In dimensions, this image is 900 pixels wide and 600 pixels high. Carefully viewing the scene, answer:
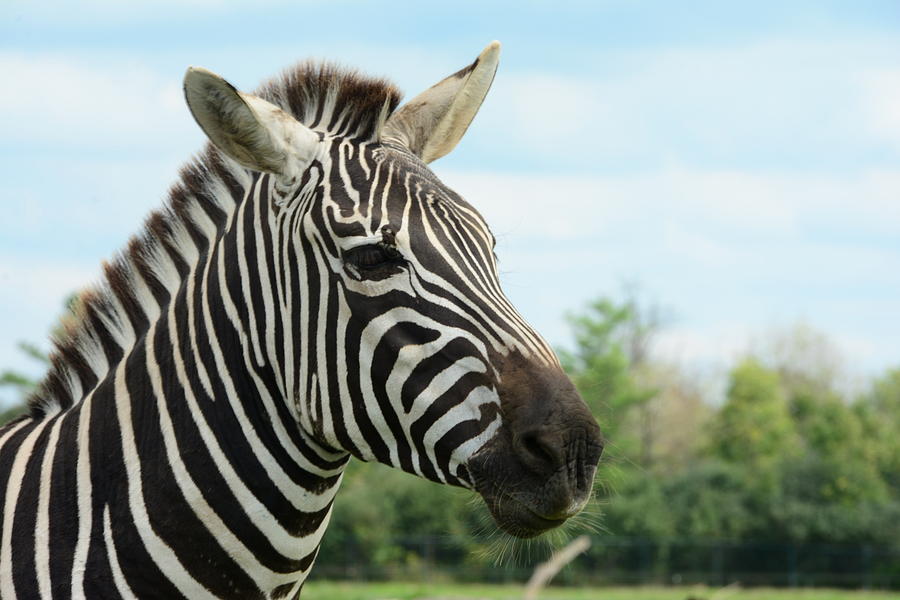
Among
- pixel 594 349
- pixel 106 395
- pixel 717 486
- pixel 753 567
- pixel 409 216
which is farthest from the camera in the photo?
pixel 594 349

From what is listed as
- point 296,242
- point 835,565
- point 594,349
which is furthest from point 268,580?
point 594,349

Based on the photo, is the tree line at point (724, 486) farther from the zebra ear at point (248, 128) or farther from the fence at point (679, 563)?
the zebra ear at point (248, 128)

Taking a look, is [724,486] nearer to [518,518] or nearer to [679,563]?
[679,563]

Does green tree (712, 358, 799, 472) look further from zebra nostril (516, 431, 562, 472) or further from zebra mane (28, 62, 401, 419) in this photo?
zebra nostril (516, 431, 562, 472)

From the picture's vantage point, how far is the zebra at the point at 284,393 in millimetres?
3250

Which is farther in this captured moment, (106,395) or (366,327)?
(106,395)

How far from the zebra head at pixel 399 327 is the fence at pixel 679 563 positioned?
42666 millimetres

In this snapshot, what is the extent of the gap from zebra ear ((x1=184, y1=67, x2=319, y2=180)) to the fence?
4271cm

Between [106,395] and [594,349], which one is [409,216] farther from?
[594,349]

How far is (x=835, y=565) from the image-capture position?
47.4m

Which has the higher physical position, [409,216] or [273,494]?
[409,216]

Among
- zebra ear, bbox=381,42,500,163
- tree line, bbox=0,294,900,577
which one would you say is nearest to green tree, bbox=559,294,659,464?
tree line, bbox=0,294,900,577

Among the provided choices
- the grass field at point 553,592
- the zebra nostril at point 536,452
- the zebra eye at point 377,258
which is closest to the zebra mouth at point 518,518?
the zebra nostril at point 536,452

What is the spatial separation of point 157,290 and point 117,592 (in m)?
1.24
